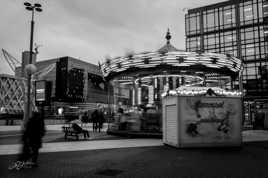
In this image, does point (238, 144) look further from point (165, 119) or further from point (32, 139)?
point (32, 139)

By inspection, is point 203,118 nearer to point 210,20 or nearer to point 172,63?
point 172,63

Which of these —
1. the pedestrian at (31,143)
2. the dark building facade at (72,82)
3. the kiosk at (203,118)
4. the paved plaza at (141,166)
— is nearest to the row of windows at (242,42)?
the kiosk at (203,118)

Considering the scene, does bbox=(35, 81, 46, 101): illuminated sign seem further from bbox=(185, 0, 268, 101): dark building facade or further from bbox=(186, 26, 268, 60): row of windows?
bbox=(186, 26, 268, 60): row of windows

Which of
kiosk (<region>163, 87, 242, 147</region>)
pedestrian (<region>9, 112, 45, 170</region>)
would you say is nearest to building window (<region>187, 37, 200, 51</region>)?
kiosk (<region>163, 87, 242, 147</region>)

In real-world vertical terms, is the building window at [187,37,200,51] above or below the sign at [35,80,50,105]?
above

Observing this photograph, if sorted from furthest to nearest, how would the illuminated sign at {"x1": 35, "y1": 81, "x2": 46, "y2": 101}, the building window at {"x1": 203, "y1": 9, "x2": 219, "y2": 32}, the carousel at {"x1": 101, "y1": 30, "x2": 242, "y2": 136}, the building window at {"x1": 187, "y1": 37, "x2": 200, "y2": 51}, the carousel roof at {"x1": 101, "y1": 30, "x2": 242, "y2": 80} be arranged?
1. the building window at {"x1": 187, "y1": 37, "x2": 200, "y2": 51}
2. the building window at {"x1": 203, "y1": 9, "x2": 219, "y2": 32}
3. the illuminated sign at {"x1": 35, "y1": 81, "x2": 46, "y2": 101}
4. the carousel at {"x1": 101, "y1": 30, "x2": 242, "y2": 136}
5. the carousel roof at {"x1": 101, "y1": 30, "x2": 242, "y2": 80}

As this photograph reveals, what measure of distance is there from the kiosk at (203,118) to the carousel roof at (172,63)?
14.7 feet

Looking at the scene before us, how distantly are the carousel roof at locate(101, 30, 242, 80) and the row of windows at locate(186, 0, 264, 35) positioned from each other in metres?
40.5

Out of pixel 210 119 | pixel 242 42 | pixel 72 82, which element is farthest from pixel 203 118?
pixel 72 82

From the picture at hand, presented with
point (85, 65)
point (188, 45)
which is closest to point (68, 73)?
point (85, 65)

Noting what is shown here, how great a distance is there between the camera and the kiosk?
1233cm

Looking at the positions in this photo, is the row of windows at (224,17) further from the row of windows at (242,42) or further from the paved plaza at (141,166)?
the paved plaza at (141,166)

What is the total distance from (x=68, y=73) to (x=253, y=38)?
101m

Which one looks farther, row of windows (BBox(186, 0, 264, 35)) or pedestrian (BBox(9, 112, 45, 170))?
row of windows (BBox(186, 0, 264, 35))
